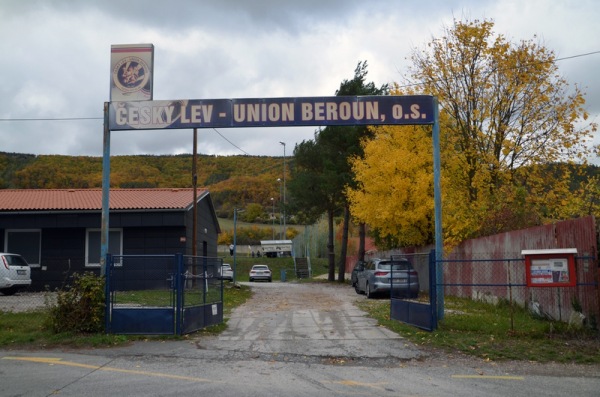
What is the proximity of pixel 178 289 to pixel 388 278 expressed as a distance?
39.2 feet

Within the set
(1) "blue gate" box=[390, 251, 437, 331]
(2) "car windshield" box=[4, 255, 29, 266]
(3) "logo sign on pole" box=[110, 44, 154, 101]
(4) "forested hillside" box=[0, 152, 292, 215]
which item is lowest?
(1) "blue gate" box=[390, 251, 437, 331]

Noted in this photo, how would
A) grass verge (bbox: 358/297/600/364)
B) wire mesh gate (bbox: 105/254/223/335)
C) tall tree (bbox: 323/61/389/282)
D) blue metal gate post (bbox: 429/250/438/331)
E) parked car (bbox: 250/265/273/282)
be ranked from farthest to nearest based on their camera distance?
parked car (bbox: 250/265/273/282) < tall tree (bbox: 323/61/389/282) < blue metal gate post (bbox: 429/250/438/331) < wire mesh gate (bbox: 105/254/223/335) < grass verge (bbox: 358/297/600/364)

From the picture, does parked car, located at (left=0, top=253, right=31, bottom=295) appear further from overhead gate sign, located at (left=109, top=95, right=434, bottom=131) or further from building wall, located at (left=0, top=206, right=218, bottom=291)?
overhead gate sign, located at (left=109, top=95, right=434, bottom=131)

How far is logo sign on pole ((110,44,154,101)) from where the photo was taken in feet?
47.5

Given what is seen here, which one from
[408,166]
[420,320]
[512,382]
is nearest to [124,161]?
[408,166]

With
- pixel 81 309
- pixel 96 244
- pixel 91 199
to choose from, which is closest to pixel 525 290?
pixel 81 309

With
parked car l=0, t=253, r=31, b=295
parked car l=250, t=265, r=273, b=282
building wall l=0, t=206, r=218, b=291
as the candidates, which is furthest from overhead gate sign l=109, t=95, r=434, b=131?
parked car l=250, t=265, r=273, b=282

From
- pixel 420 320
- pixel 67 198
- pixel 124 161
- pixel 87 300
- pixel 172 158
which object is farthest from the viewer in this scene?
pixel 172 158

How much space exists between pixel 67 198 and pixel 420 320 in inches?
775

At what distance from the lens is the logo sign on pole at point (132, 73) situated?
14.5 m

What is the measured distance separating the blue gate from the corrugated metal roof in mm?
13010

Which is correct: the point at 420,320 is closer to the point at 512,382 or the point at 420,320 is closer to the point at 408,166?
the point at 512,382

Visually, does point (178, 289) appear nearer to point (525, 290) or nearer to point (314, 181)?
point (525, 290)

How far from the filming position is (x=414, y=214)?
25.1 m
